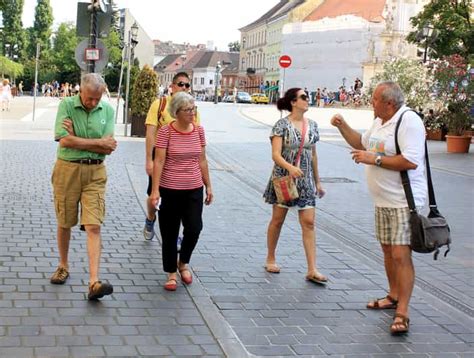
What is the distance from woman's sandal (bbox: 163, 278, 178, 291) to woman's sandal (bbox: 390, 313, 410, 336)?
5.89ft

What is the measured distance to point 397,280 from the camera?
5.50m

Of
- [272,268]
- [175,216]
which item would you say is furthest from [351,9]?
[175,216]

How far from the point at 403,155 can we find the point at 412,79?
22.9 meters

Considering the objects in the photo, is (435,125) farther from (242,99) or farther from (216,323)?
(242,99)

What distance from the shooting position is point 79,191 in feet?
19.5

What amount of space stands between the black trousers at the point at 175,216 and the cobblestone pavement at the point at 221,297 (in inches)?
11.5

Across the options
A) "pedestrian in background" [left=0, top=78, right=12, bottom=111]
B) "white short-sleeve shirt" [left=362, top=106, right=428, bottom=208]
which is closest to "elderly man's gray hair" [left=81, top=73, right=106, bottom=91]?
"white short-sleeve shirt" [left=362, top=106, right=428, bottom=208]

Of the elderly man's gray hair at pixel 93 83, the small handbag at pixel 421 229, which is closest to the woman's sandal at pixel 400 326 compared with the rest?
the small handbag at pixel 421 229

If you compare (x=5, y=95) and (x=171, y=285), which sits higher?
(x=5, y=95)

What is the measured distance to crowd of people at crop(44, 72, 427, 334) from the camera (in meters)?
5.36

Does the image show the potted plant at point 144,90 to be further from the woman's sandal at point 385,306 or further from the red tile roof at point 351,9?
the red tile roof at point 351,9

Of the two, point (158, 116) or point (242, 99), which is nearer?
point (158, 116)

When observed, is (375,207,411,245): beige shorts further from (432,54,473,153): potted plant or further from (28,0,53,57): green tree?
(28,0,53,57): green tree

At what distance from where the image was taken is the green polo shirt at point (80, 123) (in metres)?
5.79
